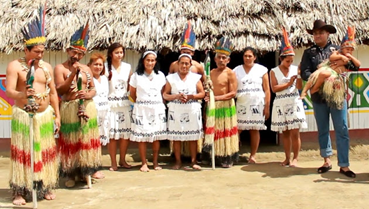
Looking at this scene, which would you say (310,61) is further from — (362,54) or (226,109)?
(362,54)

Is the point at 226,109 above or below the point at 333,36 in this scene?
below

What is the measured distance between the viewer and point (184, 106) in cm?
620

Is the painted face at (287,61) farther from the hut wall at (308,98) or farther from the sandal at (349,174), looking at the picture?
the sandal at (349,174)

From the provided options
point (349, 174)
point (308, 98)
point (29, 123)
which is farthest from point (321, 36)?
point (29, 123)

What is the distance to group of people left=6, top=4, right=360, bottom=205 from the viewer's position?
514 centimetres

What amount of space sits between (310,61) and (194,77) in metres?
1.55

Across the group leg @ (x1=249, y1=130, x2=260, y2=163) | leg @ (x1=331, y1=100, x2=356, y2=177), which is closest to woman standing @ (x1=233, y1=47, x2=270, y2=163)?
leg @ (x1=249, y1=130, x2=260, y2=163)

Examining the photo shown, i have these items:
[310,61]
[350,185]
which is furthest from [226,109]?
[350,185]

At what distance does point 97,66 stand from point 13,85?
1431mm

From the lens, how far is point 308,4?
775cm

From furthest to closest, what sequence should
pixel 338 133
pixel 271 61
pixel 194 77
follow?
pixel 271 61 < pixel 194 77 < pixel 338 133

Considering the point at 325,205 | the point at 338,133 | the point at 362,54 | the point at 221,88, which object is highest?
the point at 362,54

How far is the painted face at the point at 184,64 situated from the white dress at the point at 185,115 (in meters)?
0.12

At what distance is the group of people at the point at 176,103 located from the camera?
5145 millimetres
